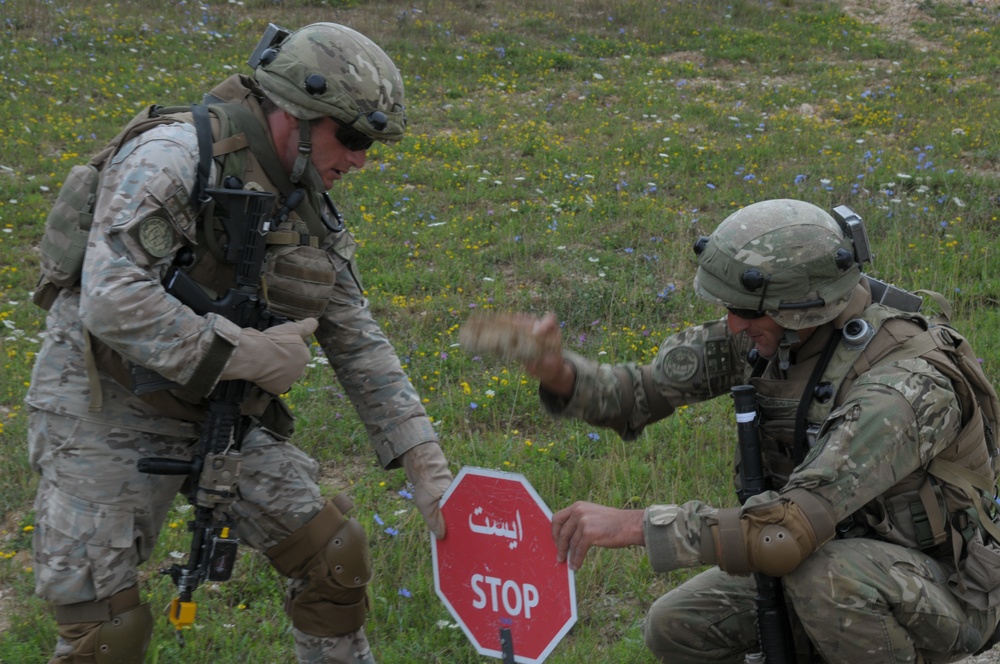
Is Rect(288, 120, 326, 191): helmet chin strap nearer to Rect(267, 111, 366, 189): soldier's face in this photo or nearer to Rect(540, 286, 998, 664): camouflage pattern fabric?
Rect(267, 111, 366, 189): soldier's face

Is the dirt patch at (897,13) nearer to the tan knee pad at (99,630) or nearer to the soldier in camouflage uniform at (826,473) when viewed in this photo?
the soldier in camouflage uniform at (826,473)

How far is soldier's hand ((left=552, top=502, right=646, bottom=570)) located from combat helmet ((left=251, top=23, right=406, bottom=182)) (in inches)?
58.9

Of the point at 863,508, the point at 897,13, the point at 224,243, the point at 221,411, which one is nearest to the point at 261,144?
the point at 224,243

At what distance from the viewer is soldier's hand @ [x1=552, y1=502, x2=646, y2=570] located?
9.71 feet

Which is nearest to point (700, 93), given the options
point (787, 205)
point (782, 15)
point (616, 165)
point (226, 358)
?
point (616, 165)

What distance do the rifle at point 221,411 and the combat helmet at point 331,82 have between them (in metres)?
0.26

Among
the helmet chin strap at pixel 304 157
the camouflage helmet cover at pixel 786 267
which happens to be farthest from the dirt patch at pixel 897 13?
the helmet chin strap at pixel 304 157

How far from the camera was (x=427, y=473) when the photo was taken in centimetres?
392

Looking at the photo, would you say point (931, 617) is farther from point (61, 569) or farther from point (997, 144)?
point (997, 144)

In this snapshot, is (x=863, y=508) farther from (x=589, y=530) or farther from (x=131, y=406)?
(x=131, y=406)

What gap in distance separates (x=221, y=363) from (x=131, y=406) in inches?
16.8

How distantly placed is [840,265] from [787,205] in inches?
11.9

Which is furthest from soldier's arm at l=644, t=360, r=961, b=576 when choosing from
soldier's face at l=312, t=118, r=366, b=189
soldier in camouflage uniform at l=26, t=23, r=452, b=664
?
soldier's face at l=312, t=118, r=366, b=189

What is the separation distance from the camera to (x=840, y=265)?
340 centimetres
